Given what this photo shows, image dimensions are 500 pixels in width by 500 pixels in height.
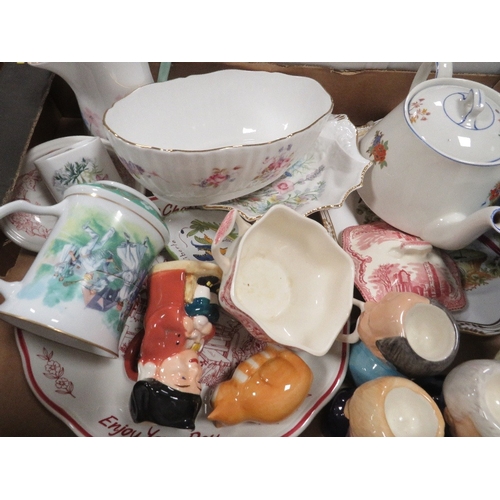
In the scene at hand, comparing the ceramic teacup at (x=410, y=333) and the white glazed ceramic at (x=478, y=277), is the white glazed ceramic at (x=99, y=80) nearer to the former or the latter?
the white glazed ceramic at (x=478, y=277)

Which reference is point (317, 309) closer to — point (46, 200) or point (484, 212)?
point (484, 212)

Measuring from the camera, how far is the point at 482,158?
17.7 inches

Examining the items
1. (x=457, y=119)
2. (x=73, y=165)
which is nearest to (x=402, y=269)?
(x=457, y=119)

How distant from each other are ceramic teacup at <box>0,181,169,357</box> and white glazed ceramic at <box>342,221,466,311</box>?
0.90ft

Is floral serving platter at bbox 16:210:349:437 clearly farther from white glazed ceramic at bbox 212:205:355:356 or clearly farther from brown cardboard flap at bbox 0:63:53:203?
brown cardboard flap at bbox 0:63:53:203

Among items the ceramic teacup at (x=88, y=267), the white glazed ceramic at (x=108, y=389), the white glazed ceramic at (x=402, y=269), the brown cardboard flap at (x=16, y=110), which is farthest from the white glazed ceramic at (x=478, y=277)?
the brown cardboard flap at (x=16, y=110)

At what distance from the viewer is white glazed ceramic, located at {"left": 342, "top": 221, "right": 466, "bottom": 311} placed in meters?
0.51

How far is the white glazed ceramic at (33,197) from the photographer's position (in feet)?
1.69

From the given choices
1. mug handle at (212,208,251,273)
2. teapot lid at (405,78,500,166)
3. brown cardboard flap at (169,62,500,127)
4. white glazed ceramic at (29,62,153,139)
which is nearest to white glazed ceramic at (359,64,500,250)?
teapot lid at (405,78,500,166)

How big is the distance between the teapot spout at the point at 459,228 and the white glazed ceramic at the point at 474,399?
0.15 metres

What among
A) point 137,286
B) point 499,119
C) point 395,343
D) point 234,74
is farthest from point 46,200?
point 499,119

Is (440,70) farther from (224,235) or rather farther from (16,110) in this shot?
(16,110)

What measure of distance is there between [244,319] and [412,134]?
0.96 feet

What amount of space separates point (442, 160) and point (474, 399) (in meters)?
0.26
